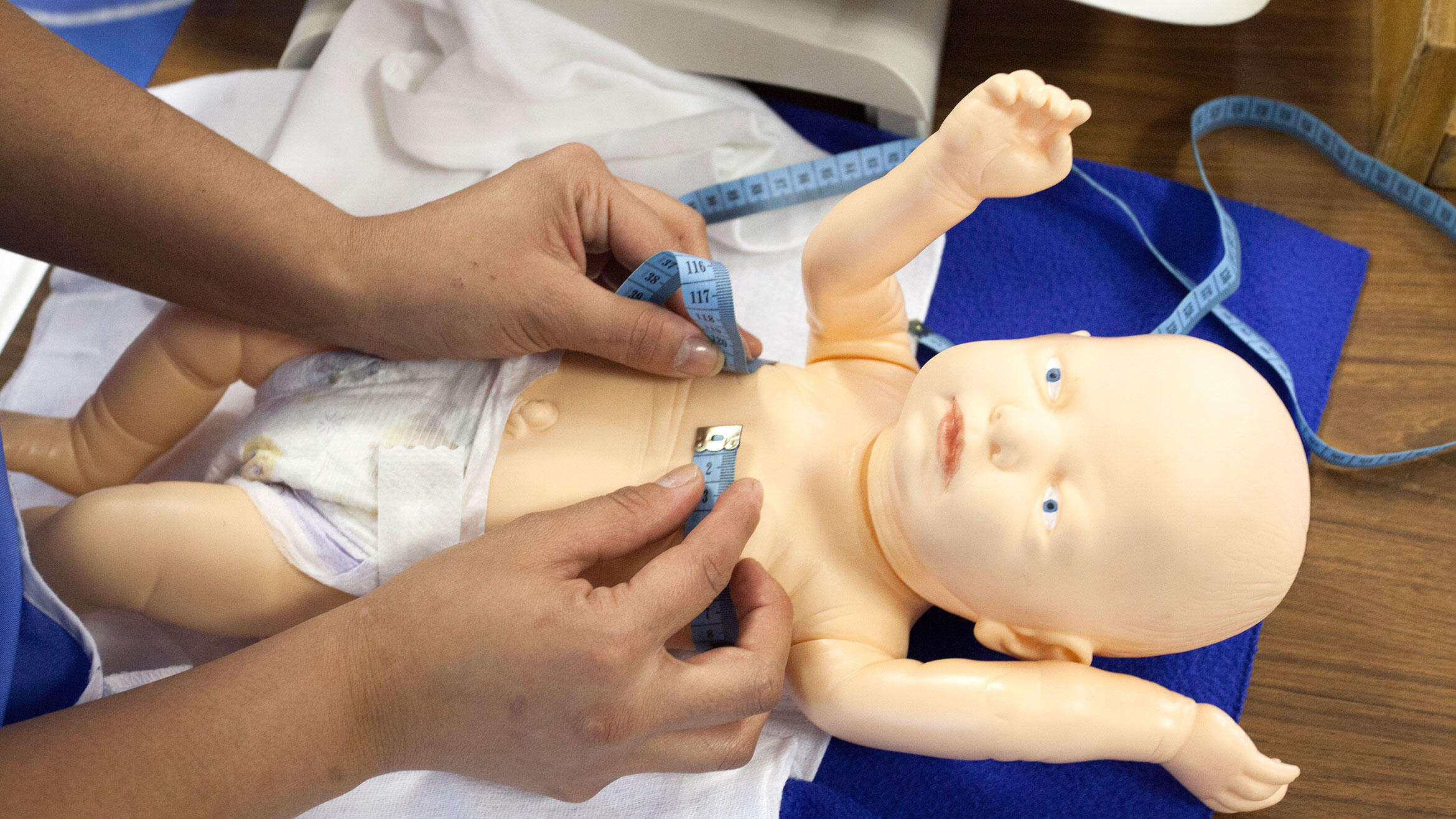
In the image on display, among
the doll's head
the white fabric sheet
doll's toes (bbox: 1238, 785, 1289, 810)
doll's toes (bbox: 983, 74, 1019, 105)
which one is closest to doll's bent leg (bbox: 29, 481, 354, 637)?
the white fabric sheet

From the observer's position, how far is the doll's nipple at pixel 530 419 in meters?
1.63

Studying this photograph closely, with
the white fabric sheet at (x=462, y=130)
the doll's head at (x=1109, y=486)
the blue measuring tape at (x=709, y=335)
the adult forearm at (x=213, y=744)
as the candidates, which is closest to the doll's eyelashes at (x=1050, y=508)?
the doll's head at (x=1109, y=486)

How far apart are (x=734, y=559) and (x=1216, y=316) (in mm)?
1274

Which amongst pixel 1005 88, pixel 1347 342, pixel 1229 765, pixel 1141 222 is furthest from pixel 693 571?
pixel 1347 342

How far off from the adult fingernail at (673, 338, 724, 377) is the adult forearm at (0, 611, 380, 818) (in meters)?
0.63

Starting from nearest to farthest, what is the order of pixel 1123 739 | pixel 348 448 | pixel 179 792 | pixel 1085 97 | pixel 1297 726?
pixel 179 792
pixel 1123 739
pixel 348 448
pixel 1297 726
pixel 1085 97

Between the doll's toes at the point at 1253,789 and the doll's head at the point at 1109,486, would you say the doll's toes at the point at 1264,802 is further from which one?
the doll's head at the point at 1109,486

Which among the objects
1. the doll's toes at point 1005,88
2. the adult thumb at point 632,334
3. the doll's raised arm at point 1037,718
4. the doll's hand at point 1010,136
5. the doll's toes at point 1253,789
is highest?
the doll's toes at point 1005,88

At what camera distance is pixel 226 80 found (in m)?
2.37

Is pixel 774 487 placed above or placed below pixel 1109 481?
below

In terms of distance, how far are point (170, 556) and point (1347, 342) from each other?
2.22 m

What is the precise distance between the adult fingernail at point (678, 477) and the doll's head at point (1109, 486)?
304mm

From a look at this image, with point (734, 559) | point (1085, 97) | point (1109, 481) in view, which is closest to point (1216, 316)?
point (1085, 97)

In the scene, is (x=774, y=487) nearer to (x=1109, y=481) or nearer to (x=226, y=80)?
(x=1109, y=481)
